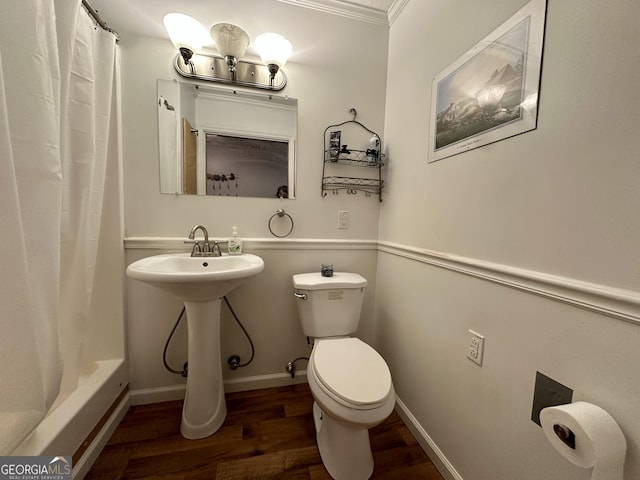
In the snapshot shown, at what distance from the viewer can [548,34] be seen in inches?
25.8

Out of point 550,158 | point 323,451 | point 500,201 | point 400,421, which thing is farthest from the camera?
point 400,421

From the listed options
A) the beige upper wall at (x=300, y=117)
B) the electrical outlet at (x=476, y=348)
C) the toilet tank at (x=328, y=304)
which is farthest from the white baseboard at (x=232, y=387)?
the electrical outlet at (x=476, y=348)

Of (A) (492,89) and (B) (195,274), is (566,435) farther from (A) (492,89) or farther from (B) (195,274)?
(B) (195,274)

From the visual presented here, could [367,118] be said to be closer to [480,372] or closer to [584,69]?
[584,69]

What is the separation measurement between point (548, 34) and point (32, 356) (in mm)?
1694

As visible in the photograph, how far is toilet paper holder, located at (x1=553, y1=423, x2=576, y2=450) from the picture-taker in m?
0.52

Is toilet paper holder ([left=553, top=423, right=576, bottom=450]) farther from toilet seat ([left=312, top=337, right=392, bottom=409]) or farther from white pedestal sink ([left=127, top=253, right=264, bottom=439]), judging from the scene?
white pedestal sink ([left=127, top=253, right=264, bottom=439])

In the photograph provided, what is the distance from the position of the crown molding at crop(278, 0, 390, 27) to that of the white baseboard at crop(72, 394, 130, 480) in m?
2.30

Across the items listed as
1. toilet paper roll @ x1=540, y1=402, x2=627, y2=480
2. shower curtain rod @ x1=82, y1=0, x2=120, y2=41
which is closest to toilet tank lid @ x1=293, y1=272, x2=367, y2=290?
toilet paper roll @ x1=540, y1=402, x2=627, y2=480

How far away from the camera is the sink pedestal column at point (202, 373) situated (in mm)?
1142

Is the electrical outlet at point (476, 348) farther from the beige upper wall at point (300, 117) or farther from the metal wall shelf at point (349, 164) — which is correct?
the metal wall shelf at point (349, 164)

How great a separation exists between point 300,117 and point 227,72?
0.45 m

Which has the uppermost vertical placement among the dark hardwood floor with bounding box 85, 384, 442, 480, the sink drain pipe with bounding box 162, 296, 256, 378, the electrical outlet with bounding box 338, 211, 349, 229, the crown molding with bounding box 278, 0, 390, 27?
the crown molding with bounding box 278, 0, 390, 27

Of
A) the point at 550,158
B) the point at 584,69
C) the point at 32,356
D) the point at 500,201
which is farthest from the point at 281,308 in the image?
the point at 584,69
